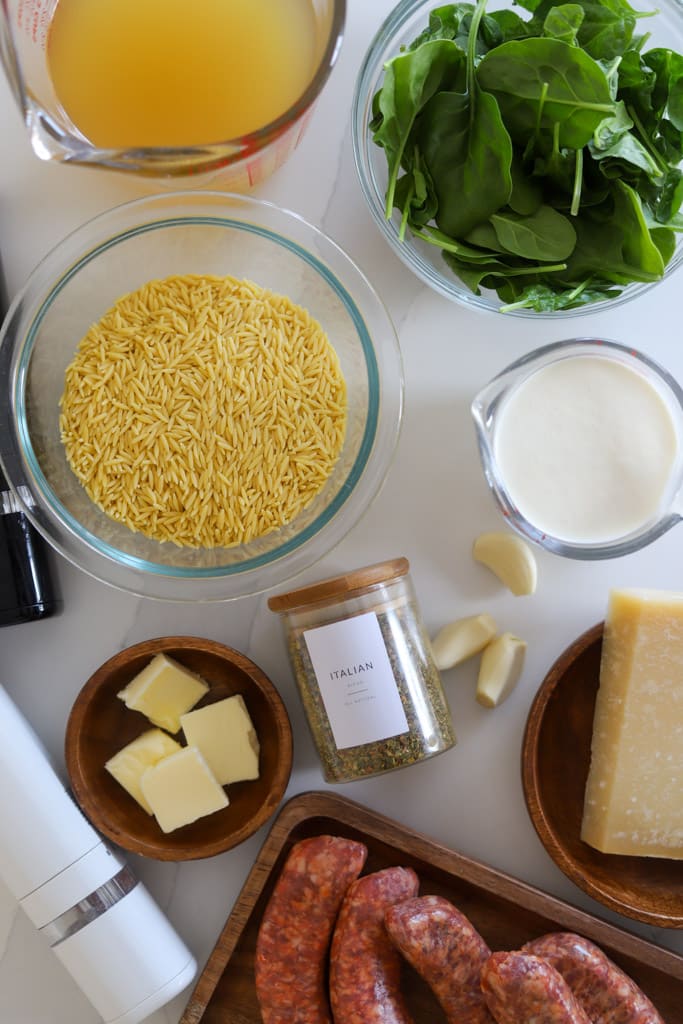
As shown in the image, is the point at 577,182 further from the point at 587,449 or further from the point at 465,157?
the point at 587,449

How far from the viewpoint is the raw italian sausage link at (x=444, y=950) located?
103cm

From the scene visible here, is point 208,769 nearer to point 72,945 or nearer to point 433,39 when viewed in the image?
point 72,945

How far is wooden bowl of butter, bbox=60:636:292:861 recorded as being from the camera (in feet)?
3.67

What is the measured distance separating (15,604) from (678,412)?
83 cm

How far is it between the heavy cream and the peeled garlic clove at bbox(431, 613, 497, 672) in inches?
6.7

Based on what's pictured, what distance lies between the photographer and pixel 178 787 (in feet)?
3.67

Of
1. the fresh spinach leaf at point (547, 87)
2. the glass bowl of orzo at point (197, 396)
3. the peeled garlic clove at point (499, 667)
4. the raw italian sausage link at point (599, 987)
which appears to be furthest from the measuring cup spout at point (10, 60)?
the raw italian sausage link at point (599, 987)

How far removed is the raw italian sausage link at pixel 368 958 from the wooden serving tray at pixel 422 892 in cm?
7

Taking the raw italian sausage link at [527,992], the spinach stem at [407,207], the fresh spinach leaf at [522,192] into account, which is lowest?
the raw italian sausage link at [527,992]

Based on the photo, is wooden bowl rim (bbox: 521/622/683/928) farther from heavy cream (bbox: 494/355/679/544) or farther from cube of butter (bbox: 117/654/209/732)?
cube of butter (bbox: 117/654/209/732)

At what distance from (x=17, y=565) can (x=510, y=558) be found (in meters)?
0.61

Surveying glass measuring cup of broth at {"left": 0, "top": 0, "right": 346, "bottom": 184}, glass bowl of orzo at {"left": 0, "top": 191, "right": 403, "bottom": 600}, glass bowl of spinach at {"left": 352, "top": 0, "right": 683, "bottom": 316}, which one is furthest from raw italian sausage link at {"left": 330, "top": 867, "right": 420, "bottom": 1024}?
glass measuring cup of broth at {"left": 0, "top": 0, "right": 346, "bottom": 184}

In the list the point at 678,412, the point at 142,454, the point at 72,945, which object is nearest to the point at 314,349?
the point at 142,454

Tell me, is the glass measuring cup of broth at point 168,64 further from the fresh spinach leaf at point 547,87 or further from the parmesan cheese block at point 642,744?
the parmesan cheese block at point 642,744
